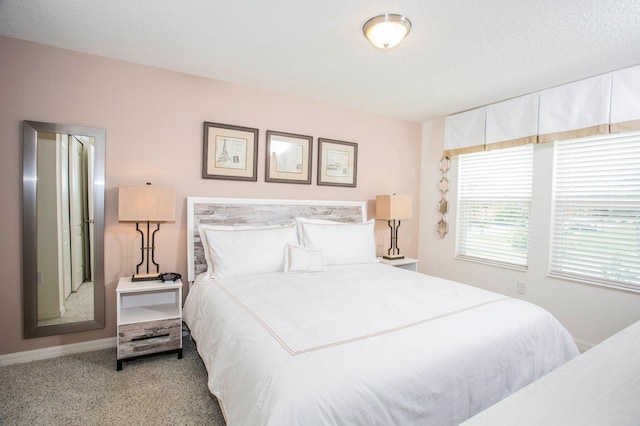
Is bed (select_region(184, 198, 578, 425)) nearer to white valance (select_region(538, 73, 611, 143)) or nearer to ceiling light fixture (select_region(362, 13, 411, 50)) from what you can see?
ceiling light fixture (select_region(362, 13, 411, 50))

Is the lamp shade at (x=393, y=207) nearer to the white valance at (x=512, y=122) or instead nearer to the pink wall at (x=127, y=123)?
the pink wall at (x=127, y=123)

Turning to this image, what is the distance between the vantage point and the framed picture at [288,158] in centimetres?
335

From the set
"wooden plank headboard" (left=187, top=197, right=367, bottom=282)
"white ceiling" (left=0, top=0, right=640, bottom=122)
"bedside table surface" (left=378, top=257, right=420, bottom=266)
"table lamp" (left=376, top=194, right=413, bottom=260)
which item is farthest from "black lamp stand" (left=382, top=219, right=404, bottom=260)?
"white ceiling" (left=0, top=0, right=640, bottom=122)

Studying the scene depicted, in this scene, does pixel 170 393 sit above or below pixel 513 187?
below

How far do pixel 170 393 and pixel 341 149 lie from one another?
290 centimetres

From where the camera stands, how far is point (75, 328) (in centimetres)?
259

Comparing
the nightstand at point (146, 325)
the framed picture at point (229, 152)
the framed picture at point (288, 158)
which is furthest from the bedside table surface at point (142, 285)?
the framed picture at point (288, 158)

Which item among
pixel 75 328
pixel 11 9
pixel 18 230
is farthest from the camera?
pixel 75 328

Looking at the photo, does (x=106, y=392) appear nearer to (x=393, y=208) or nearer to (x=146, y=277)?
(x=146, y=277)

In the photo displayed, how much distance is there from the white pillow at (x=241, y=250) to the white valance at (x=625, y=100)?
3012mm

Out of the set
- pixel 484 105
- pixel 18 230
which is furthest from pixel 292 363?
pixel 484 105

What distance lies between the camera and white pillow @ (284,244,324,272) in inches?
109

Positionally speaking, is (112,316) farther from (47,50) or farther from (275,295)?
(47,50)

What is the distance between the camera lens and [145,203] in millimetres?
2477
